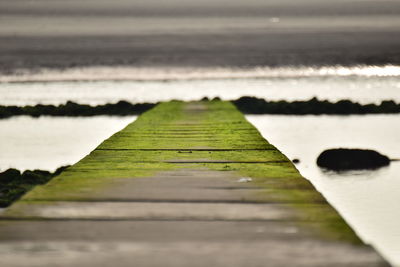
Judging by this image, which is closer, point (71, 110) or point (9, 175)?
point (9, 175)

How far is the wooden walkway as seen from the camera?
3.31 metres

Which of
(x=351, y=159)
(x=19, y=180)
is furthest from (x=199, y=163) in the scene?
(x=351, y=159)

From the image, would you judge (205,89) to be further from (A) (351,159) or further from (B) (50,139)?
(A) (351,159)

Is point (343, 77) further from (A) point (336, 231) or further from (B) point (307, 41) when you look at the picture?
(B) point (307, 41)

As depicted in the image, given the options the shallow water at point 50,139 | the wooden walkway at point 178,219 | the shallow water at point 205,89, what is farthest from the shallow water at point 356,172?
the shallow water at point 205,89

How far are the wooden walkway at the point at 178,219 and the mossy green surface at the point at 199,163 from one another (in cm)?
1

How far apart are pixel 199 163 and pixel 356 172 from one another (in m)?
4.06

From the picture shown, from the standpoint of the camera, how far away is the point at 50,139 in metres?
13.3

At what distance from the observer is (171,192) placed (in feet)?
15.7

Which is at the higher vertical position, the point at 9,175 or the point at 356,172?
the point at 9,175

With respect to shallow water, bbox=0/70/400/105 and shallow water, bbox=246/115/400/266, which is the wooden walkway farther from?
shallow water, bbox=0/70/400/105

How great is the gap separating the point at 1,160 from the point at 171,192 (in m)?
7.06

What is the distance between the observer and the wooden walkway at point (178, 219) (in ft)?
10.9

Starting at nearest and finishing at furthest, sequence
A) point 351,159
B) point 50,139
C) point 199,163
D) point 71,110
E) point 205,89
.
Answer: point 199,163
point 351,159
point 50,139
point 71,110
point 205,89
